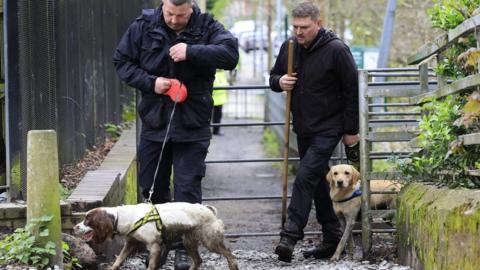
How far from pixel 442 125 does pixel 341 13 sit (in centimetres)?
1582

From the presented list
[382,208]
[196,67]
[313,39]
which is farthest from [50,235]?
[382,208]

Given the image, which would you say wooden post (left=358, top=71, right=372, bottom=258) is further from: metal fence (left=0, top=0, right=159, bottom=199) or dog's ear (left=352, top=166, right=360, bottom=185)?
metal fence (left=0, top=0, right=159, bottom=199)

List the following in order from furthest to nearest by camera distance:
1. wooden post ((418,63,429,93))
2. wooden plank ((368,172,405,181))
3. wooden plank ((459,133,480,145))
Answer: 1. wooden post ((418,63,429,93))
2. wooden plank ((368,172,405,181))
3. wooden plank ((459,133,480,145))

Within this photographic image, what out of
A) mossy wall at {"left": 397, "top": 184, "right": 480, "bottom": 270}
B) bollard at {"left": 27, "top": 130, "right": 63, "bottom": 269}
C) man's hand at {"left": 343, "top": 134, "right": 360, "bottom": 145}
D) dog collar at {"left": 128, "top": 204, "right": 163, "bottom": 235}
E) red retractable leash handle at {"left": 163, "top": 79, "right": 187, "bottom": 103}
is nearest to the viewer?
mossy wall at {"left": 397, "top": 184, "right": 480, "bottom": 270}

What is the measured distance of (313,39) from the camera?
8.59 meters

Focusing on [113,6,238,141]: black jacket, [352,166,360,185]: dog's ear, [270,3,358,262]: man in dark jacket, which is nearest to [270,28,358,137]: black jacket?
[270,3,358,262]: man in dark jacket

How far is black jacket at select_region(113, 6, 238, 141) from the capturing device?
775 cm

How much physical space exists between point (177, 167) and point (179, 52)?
89 cm

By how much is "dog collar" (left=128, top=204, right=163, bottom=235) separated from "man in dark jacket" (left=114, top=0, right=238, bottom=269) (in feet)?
2.45

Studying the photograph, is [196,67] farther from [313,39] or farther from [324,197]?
[324,197]

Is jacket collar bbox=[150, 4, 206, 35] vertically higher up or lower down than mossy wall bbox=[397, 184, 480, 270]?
higher up

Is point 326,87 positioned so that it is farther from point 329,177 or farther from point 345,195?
point 345,195

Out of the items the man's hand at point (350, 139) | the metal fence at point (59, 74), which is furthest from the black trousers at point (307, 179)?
the metal fence at point (59, 74)

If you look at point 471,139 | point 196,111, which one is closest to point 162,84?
point 196,111
